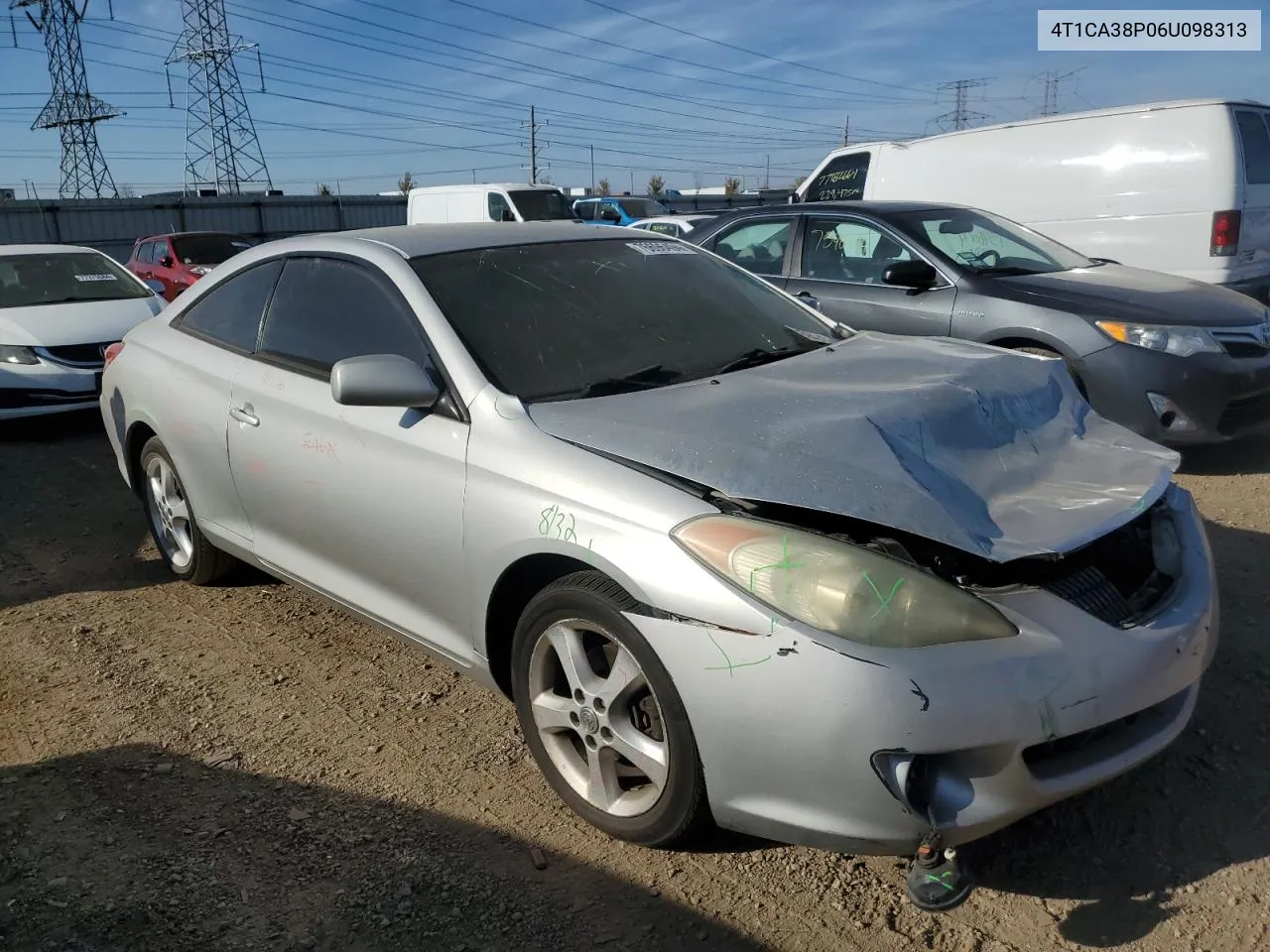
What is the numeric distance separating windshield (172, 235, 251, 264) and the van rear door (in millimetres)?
13432

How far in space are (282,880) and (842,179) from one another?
33.6ft

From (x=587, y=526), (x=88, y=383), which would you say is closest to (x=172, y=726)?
(x=587, y=526)

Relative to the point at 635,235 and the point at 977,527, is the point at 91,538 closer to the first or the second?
the point at 635,235

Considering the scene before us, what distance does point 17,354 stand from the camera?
304 inches

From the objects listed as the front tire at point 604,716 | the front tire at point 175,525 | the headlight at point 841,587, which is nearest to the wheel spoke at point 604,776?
the front tire at point 604,716

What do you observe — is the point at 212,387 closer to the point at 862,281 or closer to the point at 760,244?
the point at 862,281

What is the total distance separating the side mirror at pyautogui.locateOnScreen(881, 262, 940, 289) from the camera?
600 centimetres

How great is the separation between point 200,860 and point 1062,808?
228 cm

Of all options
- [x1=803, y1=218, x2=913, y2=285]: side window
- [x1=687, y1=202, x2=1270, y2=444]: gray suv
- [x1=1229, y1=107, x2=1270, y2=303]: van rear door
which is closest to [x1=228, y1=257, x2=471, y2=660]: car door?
[x1=687, y1=202, x2=1270, y2=444]: gray suv

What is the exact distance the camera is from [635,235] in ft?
13.2

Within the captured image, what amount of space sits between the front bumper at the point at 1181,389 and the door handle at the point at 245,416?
168 inches

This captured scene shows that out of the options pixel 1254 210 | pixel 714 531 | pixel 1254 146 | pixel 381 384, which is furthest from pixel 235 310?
pixel 1254 146

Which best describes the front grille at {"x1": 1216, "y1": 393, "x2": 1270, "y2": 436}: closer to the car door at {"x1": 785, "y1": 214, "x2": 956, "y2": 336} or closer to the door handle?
the car door at {"x1": 785, "y1": 214, "x2": 956, "y2": 336}

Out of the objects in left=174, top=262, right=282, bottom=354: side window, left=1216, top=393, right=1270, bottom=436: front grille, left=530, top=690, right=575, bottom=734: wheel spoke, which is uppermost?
left=174, top=262, right=282, bottom=354: side window
